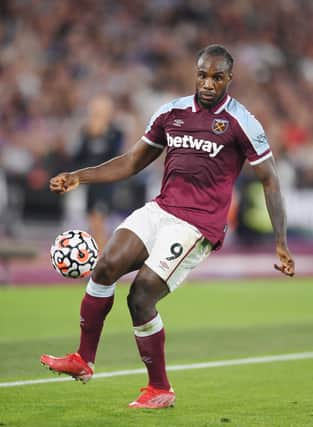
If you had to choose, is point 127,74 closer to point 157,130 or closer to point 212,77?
point 157,130

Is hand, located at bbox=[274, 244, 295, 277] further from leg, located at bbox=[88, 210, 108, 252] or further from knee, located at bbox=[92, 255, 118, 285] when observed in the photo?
leg, located at bbox=[88, 210, 108, 252]

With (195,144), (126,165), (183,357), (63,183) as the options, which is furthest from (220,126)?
(183,357)

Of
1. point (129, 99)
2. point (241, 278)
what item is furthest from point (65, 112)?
point (241, 278)

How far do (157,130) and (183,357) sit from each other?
275cm

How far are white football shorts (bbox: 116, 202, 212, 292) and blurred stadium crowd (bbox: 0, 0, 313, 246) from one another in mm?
11210

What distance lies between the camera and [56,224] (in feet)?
60.4

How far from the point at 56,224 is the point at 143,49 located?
21.5 ft

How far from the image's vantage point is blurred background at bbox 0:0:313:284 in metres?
18.0

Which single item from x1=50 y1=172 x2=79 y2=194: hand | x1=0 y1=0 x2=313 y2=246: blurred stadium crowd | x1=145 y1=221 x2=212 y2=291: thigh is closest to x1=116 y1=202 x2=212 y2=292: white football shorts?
x1=145 y1=221 x2=212 y2=291: thigh

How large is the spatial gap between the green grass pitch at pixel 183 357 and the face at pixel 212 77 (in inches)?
80.3

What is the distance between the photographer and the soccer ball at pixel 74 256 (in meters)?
6.72

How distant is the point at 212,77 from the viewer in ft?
21.9

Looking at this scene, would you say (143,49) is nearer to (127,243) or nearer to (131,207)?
(131,207)

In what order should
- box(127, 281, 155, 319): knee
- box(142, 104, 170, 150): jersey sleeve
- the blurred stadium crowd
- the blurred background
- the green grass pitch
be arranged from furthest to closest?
the blurred stadium crowd
the blurred background
box(142, 104, 170, 150): jersey sleeve
box(127, 281, 155, 319): knee
the green grass pitch
